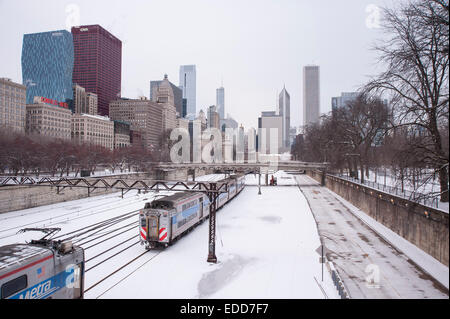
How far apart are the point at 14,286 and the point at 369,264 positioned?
17.1 metres

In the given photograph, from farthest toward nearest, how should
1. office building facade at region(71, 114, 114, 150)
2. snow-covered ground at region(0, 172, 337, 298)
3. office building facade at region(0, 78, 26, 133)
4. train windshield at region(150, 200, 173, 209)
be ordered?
office building facade at region(71, 114, 114, 150), office building facade at region(0, 78, 26, 133), train windshield at region(150, 200, 173, 209), snow-covered ground at region(0, 172, 337, 298)

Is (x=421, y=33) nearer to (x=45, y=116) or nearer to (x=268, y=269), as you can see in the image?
(x=268, y=269)

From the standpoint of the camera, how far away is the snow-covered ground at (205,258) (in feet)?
46.7

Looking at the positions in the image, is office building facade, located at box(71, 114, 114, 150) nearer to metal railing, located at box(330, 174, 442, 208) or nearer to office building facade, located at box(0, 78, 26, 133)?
office building facade, located at box(0, 78, 26, 133)

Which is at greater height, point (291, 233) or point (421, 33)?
point (421, 33)

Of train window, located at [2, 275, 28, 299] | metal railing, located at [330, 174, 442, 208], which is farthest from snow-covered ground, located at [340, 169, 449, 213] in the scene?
train window, located at [2, 275, 28, 299]

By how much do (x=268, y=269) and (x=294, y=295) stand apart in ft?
11.4

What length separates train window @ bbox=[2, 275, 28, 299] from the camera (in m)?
8.76

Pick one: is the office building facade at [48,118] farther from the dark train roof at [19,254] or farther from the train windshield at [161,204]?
the dark train roof at [19,254]

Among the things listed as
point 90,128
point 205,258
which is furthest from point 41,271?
point 90,128

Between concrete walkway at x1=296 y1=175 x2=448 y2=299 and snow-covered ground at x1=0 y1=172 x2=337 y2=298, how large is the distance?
3.94 ft

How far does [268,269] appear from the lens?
1703cm
